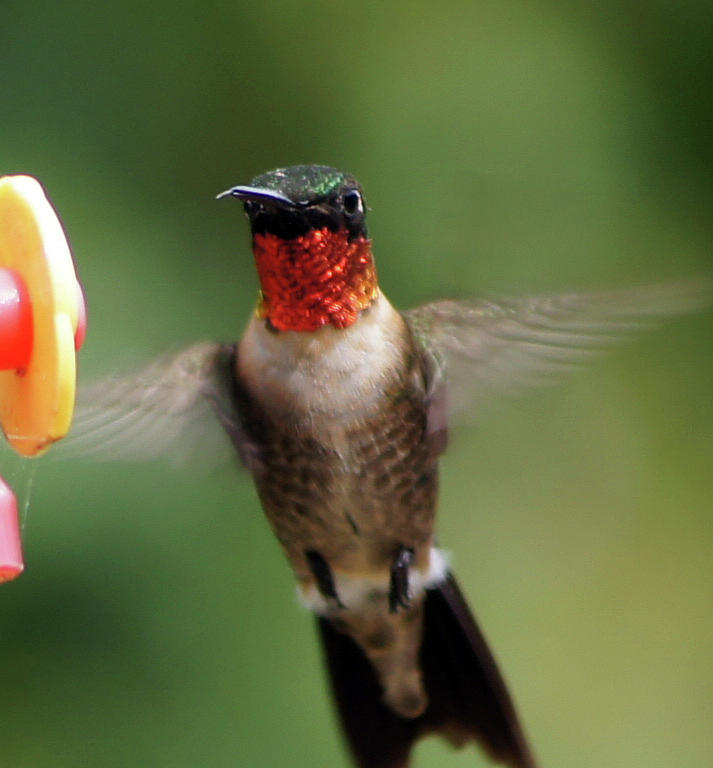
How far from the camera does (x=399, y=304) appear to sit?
373cm

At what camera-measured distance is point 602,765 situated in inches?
164

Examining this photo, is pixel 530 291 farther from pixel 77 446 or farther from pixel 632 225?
pixel 632 225

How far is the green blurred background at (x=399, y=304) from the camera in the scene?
3340 millimetres

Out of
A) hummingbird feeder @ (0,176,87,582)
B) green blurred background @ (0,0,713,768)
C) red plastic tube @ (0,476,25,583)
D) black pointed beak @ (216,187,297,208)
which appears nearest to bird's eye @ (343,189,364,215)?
black pointed beak @ (216,187,297,208)

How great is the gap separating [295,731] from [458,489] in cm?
100

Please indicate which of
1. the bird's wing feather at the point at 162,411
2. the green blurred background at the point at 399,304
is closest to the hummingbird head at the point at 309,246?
the bird's wing feather at the point at 162,411

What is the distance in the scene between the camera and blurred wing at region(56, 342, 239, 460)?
97.7 inches

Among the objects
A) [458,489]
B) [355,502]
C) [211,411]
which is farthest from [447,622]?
[458,489]

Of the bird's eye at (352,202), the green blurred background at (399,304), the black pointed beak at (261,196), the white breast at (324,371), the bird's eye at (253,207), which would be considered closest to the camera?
the black pointed beak at (261,196)

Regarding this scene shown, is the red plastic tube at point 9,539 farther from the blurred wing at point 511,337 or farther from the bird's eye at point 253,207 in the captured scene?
the blurred wing at point 511,337

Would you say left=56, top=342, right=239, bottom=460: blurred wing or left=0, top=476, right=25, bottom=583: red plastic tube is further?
left=56, top=342, right=239, bottom=460: blurred wing

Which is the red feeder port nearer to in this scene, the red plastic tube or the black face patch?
the red plastic tube

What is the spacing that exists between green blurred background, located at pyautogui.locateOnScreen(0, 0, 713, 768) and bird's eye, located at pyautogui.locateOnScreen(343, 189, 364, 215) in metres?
0.75

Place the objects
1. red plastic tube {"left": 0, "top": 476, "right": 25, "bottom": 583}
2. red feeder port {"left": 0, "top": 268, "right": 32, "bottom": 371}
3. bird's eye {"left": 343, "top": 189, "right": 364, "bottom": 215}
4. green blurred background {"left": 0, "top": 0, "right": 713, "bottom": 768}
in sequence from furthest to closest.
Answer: green blurred background {"left": 0, "top": 0, "right": 713, "bottom": 768}, bird's eye {"left": 343, "top": 189, "right": 364, "bottom": 215}, red feeder port {"left": 0, "top": 268, "right": 32, "bottom": 371}, red plastic tube {"left": 0, "top": 476, "right": 25, "bottom": 583}
